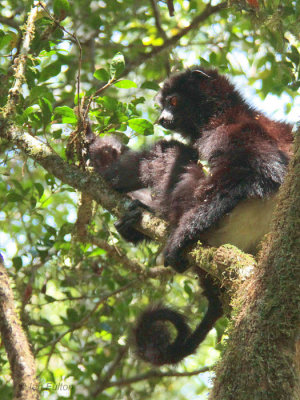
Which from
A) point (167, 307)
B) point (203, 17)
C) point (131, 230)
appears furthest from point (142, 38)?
point (167, 307)

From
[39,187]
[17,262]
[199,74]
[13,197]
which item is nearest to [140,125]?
[199,74]

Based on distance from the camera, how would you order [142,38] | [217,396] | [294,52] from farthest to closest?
[142,38] < [294,52] < [217,396]

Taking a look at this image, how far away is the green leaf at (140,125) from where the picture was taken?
4.59 m

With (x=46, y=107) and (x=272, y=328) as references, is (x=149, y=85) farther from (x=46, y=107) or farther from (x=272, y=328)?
(x=272, y=328)

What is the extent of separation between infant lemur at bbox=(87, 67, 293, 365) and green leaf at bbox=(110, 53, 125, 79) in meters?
0.87

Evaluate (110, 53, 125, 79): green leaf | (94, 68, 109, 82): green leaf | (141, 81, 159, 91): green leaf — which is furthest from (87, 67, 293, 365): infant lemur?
(110, 53, 125, 79): green leaf

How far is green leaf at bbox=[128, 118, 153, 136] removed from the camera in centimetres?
459

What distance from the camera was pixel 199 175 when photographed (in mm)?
4438

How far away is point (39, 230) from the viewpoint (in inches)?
271

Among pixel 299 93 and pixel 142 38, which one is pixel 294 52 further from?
pixel 142 38

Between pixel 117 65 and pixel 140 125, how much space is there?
0.61 m

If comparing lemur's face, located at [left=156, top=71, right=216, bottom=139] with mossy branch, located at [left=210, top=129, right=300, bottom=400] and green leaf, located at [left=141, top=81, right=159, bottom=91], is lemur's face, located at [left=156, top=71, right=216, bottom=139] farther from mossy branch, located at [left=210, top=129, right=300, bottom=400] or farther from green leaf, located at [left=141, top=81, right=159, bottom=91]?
mossy branch, located at [left=210, top=129, right=300, bottom=400]

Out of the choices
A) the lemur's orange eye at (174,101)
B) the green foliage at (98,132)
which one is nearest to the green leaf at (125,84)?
the green foliage at (98,132)

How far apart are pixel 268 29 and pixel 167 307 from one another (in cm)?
291
